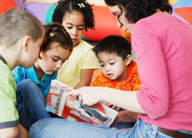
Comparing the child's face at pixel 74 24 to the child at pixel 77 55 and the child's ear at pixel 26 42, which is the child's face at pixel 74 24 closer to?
the child at pixel 77 55

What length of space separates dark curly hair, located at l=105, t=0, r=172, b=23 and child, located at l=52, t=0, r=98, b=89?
670 mm

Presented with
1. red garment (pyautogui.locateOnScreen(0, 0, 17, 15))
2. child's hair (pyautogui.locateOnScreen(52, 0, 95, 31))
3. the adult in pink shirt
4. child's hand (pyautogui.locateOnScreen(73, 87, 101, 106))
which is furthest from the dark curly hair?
red garment (pyautogui.locateOnScreen(0, 0, 17, 15))

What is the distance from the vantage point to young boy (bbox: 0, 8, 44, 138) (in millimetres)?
706

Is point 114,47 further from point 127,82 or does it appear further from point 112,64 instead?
point 127,82

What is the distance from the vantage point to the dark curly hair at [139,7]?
82 cm

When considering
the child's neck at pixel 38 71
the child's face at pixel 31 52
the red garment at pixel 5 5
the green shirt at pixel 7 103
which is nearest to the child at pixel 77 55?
the child's neck at pixel 38 71

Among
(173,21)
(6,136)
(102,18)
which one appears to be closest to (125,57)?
(173,21)

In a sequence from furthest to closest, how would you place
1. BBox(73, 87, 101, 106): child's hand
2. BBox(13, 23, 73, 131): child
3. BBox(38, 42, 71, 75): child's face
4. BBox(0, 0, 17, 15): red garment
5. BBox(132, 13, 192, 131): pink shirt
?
1. BBox(0, 0, 17, 15): red garment
2. BBox(38, 42, 71, 75): child's face
3. BBox(13, 23, 73, 131): child
4. BBox(73, 87, 101, 106): child's hand
5. BBox(132, 13, 192, 131): pink shirt

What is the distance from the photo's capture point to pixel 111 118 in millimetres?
966

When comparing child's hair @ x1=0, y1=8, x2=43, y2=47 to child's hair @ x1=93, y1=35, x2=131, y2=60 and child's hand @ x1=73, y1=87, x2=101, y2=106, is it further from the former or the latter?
child's hair @ x1=93, y1=35, x2=131, y2=60

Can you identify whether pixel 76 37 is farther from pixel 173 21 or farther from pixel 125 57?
pixel 173 21

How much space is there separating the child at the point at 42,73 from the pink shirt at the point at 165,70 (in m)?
0.52

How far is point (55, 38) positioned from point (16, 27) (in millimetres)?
318

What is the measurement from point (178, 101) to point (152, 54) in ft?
0.56
